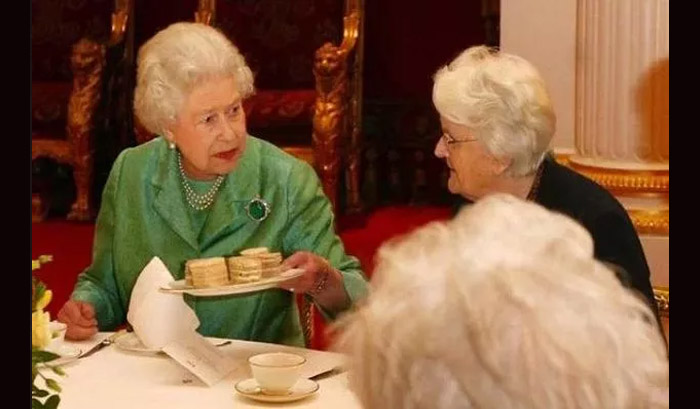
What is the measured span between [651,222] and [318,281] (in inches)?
51.2

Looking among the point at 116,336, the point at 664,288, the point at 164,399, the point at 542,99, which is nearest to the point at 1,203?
the point at 164,399

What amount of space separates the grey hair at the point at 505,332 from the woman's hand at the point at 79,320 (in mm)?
1478

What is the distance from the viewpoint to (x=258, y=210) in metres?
2.89

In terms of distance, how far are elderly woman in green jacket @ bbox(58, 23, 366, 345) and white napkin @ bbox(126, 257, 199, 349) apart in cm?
35

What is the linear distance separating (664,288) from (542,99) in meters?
1.03

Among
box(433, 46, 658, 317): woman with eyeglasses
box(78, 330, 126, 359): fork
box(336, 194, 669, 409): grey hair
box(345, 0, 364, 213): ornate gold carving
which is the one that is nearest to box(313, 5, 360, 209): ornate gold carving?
box(345, 0, 364, 213): ornate gold carving

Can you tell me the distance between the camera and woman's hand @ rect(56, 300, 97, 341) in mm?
2498

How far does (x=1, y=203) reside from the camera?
82 centimetres

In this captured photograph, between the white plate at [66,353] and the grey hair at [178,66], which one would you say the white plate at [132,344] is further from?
the grey hair at [178,66]

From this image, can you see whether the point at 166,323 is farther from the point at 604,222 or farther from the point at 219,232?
the point at 604,222

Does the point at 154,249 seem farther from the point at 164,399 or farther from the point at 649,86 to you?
the point at 649,86

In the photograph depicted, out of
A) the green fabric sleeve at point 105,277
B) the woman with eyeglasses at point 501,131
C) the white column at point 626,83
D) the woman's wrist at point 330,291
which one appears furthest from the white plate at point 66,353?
the white column at point 626,83

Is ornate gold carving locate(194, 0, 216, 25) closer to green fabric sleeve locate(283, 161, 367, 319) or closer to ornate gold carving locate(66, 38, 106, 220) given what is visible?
ornate gold carving locate(66, 38, 106, 220)

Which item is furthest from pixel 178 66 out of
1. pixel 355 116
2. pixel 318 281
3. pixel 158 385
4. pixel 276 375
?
pixel 355 116
